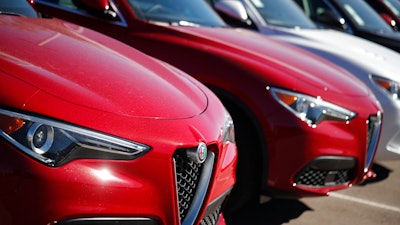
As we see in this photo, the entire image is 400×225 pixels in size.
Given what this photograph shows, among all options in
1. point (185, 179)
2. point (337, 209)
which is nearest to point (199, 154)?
point (185, 179)

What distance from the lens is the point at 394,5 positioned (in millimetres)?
11227

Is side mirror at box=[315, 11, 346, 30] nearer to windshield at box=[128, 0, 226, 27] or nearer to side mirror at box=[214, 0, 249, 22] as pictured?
side mirror at box=[214, 0, 249, 22]

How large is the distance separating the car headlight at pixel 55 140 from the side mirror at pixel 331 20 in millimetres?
6573

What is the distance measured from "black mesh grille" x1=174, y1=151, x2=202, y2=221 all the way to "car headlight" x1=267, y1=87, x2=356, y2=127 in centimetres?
152

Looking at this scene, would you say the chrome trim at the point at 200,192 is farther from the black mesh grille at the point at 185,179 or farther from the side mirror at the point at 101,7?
the side mirror at the point at 101,7

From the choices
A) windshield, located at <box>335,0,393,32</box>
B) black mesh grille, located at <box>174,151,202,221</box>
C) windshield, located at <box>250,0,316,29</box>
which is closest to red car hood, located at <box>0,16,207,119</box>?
black mesh grille, located at <box>174,151,202,221</box>

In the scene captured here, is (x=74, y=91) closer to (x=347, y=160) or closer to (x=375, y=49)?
(x=347, y=160)

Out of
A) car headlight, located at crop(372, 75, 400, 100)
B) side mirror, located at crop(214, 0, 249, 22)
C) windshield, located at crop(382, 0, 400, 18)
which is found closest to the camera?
car headlight, located at crop(372, 75, 400, 100)

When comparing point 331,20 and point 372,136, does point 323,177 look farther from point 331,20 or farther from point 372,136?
point 331,20

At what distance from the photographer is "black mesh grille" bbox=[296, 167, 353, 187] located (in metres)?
4.25

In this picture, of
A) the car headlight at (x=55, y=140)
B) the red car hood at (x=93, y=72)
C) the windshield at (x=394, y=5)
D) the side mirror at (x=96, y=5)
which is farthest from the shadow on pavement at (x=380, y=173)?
the windshield at (x=394, y=5)

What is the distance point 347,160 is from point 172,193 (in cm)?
205

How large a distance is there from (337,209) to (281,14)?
292 cm

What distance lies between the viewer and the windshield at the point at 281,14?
7.20m
